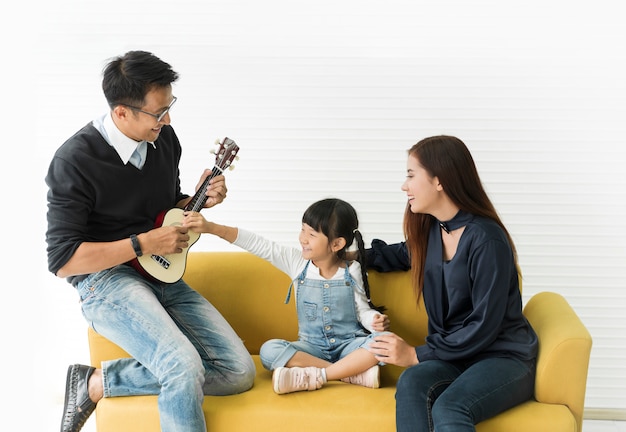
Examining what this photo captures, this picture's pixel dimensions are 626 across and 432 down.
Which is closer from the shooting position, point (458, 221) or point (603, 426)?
point (458, 221)

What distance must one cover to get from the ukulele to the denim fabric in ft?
1.32

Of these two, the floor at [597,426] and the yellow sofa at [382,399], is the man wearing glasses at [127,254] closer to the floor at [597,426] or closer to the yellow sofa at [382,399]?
the yellow sofa at [382,399]

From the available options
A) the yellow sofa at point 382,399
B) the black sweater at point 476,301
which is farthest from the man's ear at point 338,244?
the black sweater at point 476,301

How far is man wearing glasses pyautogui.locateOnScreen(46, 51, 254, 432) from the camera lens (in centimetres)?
242

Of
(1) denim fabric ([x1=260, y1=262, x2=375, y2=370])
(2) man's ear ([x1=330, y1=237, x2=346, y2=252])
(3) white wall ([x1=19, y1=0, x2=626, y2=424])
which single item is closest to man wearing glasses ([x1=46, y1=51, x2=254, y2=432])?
(1) denim fabric ([x1=260, y1=262, x2=375, y2=370])

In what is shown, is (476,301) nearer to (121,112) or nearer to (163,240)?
(163,240)

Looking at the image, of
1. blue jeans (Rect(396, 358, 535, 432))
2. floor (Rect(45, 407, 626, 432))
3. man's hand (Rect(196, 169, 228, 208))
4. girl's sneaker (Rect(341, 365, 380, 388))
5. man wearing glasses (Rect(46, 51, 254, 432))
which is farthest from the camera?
floor (Rect(45, 407, 626, 432))

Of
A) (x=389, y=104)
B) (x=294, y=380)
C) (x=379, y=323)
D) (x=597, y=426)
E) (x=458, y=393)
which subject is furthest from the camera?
(x=389, y=104)

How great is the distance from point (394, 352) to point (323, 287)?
38cm

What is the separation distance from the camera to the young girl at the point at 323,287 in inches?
104

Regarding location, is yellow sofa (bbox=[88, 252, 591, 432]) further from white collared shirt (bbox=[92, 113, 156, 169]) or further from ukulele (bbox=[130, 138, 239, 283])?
white collared shirt (bbox=[92, 113, 156, 169])

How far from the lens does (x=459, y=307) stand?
2.46 metres

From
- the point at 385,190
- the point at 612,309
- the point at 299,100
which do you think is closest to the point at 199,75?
the point at 299,100

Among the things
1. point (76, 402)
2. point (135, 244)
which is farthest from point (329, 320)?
point (76, 402)
